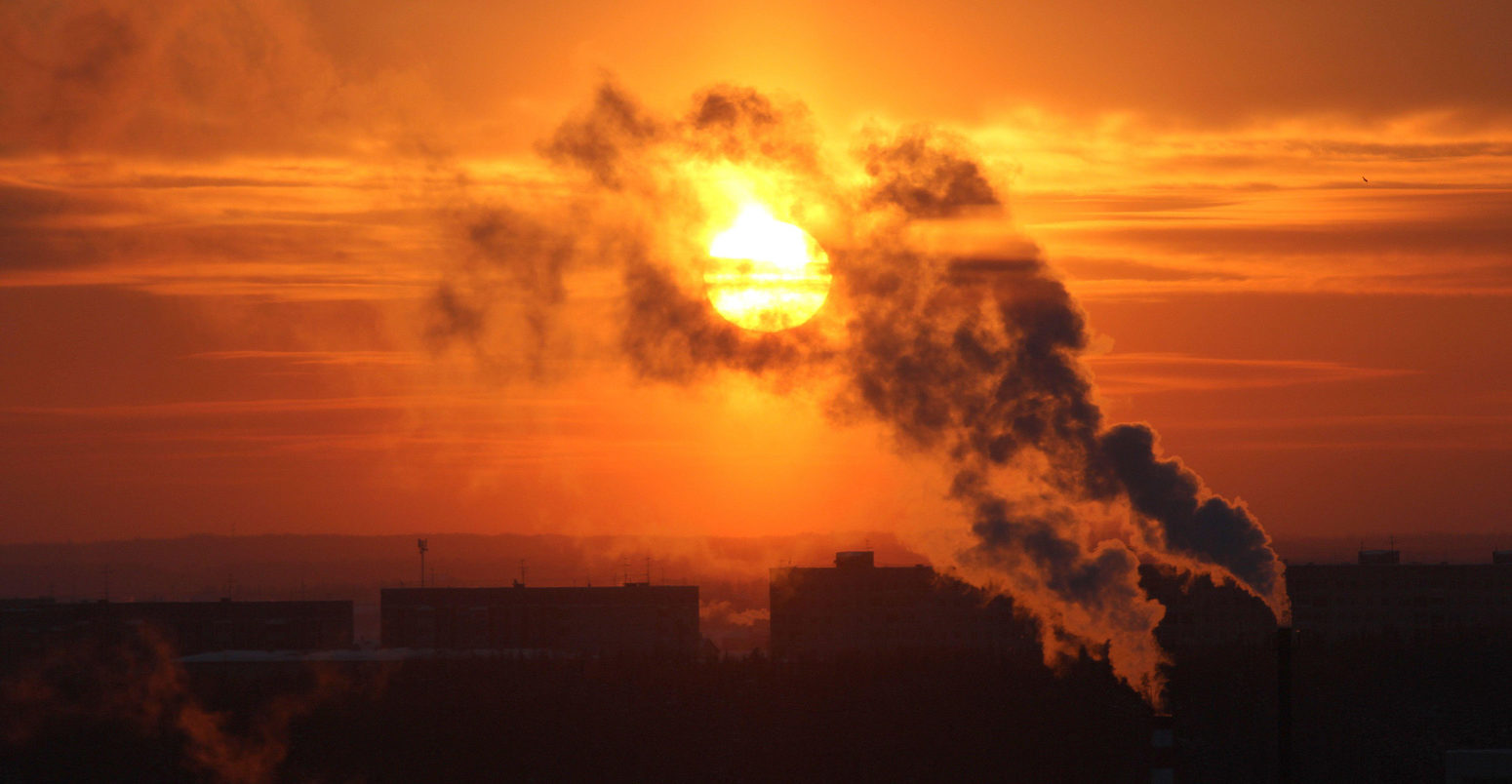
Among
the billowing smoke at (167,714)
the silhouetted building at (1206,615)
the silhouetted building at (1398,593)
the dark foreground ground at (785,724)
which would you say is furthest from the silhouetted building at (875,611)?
the billowing smoke at (167,714)

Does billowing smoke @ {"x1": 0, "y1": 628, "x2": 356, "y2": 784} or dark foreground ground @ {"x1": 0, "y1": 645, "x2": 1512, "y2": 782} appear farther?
billowing smoke @ {"x1": 0, "y1": 628, "x2": 356, "y2": 784}

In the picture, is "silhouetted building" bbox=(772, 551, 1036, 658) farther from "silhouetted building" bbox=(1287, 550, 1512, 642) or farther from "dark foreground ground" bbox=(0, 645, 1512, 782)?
"dark foreground ground" bbox=(0, 645, 1512, 782)

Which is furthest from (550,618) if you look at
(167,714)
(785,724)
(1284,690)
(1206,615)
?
(1284,690)

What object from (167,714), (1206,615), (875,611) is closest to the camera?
(167,714)

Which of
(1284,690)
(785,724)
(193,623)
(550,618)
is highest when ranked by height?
(1284,690)

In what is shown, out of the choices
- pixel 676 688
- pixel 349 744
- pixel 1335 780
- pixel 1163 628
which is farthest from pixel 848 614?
pixel 1335 780

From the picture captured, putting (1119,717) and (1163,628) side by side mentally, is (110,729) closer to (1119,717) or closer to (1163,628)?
(1119,717)

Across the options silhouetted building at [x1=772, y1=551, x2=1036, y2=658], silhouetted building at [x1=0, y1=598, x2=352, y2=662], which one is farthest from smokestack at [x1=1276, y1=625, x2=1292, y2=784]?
silhouetted building at [x1=0, y1=598, x2=352, y2=662]

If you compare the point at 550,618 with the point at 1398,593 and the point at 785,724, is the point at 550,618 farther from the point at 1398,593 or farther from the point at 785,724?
the point at 1398,593
